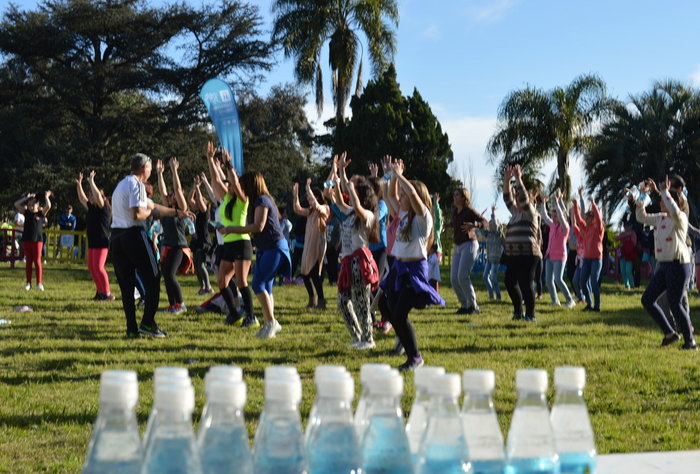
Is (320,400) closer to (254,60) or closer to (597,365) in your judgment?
(597,365)

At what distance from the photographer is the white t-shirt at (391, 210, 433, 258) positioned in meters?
7.20

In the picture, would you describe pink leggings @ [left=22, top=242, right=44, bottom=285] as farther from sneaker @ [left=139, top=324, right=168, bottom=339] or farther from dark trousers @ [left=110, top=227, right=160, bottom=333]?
sneaker @ [left=139, top=324, right=168, bottom=339]

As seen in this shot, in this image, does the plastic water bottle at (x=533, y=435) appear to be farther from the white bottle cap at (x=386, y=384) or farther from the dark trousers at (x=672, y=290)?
the dark trousers at (x=672, y=290)

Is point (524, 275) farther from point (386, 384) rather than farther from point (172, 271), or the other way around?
point (386, 384)

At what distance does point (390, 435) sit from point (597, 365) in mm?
7148

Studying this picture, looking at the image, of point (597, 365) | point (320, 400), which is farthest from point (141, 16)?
point (320, 400)

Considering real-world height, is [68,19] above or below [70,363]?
above

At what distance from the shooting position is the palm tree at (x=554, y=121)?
35469 mm

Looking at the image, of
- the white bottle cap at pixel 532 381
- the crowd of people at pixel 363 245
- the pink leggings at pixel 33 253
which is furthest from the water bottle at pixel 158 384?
the pink leggings at pixel 33 253

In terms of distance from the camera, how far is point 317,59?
37781mm

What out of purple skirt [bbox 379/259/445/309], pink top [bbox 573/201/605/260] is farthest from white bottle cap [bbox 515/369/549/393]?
pink top [bbox 573/201/605/260]

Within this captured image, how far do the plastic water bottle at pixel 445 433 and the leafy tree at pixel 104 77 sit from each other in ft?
110

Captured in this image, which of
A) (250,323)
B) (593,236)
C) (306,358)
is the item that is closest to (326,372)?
(306,358)

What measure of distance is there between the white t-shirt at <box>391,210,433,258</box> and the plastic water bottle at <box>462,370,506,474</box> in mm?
5942
